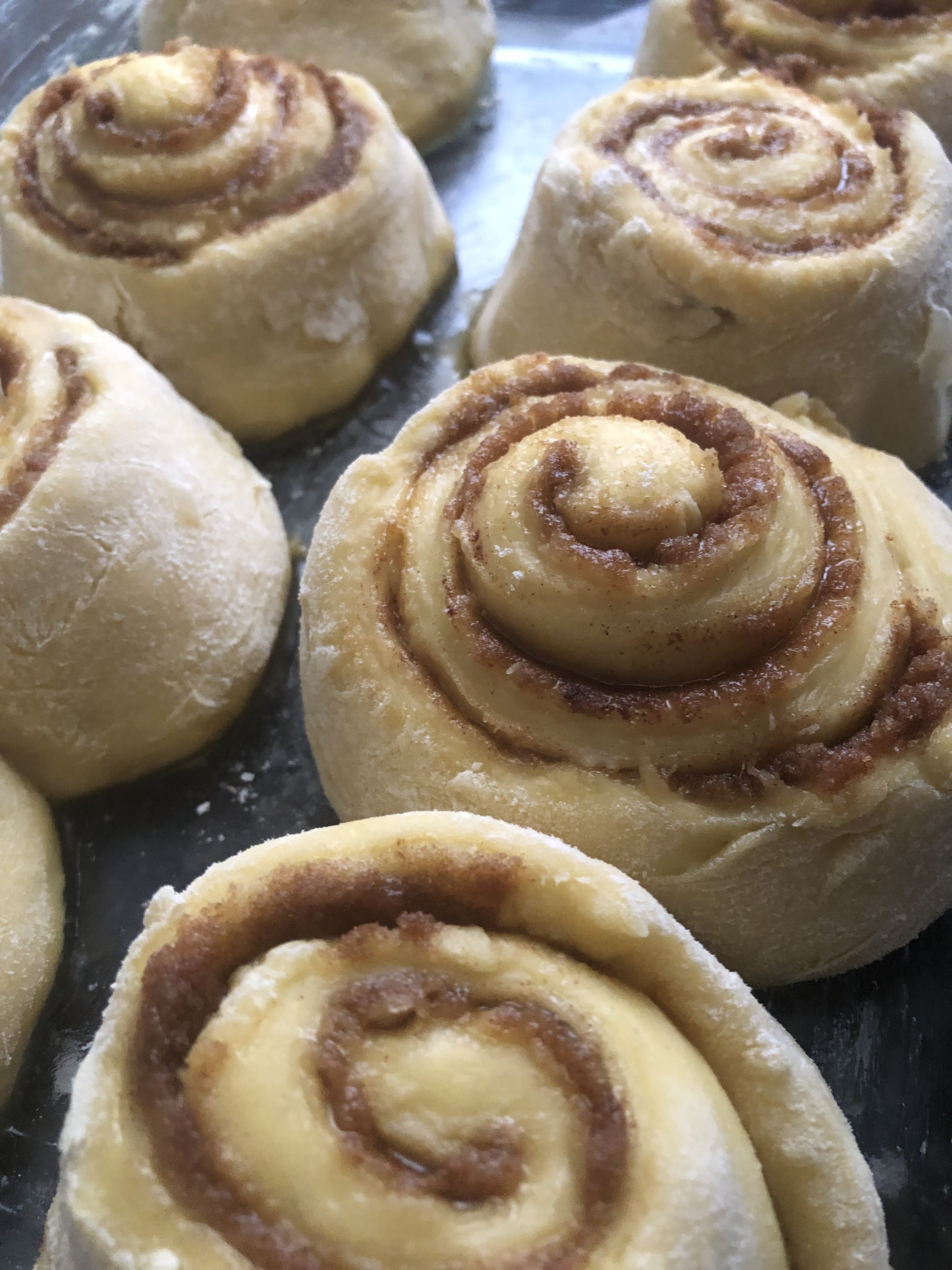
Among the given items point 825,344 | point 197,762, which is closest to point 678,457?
point 825,344

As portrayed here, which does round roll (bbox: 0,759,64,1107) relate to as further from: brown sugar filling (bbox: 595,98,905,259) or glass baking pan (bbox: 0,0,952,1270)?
brown sugar filling (bbox: 595,98,905,259)

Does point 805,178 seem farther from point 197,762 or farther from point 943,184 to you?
point 197,762

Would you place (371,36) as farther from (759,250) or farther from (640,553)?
(640,553)

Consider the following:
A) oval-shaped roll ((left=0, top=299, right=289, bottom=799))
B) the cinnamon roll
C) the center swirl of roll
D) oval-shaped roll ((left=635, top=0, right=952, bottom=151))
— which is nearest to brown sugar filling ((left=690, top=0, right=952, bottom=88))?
oval-shaped roll ((left=635, top=0, right=952, bottom=151))

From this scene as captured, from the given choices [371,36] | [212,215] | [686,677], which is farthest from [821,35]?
[686,677]

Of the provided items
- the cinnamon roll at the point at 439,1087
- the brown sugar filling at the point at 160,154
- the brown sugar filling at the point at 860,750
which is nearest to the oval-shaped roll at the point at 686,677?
the brown sugar filling at the point at 860,750
